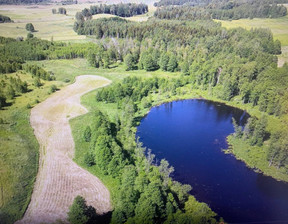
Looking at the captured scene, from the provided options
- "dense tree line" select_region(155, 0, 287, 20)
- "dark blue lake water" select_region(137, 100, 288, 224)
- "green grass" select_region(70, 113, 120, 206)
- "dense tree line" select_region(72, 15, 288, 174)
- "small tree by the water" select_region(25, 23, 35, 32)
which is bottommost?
"dark blue lake water" select_region(137, 100, 288, 224)

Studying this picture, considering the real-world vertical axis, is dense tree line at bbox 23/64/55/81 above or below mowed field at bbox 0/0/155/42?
below

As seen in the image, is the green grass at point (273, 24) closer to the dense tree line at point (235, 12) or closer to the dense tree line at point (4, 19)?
the dense tree line at point (235, 12)

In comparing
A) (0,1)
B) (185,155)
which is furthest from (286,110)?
(0,1)

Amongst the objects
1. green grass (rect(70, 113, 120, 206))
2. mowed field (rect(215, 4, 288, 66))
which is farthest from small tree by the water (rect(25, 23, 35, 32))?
mowed field (rect(215, 4, 288, 66))

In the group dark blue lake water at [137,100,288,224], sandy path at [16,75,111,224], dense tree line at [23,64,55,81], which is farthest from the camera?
dense tree line at [23,64,55,81]

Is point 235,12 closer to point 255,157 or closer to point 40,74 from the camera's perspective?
point 40,74

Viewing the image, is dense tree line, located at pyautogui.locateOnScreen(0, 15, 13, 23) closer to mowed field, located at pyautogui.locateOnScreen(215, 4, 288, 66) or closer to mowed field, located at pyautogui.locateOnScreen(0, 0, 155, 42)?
mowed field, located at pyautogui.locateOnScreen(0, 0, 155, 42)
